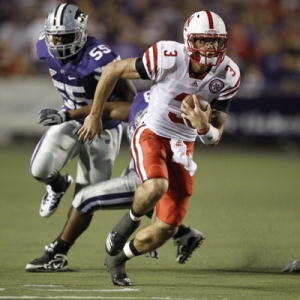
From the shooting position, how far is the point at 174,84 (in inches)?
184

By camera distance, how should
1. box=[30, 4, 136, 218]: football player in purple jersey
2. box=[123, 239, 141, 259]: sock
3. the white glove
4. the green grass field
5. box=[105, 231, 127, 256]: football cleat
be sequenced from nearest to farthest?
the green grass field → box=[123, 239, 141, 259]: sock → box=[105, 231, 127, 256]: football cleat → the white glove → box=[30, 4, 136, 218]: football player in purple jersey

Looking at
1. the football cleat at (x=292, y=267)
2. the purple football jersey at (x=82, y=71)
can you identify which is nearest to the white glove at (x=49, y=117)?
the purple football jersey at (x=82, y=71)

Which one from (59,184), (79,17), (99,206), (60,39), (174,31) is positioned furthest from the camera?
(174,31)

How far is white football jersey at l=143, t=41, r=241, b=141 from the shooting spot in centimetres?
461

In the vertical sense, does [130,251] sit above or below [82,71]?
below

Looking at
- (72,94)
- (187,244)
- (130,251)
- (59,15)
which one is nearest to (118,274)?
(130,251)

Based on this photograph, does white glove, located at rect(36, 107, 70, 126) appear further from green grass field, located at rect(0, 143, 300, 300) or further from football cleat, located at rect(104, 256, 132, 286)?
football cleat, located at rect(104, 256, 132, 286)

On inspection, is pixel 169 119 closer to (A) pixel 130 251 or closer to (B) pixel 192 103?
(B) pixel 192 103

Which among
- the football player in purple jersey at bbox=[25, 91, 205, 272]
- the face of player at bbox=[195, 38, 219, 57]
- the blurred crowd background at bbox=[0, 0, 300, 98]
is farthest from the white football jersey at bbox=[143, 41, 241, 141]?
the blurred crowd background at bbox=[0, 0, 300, 98]

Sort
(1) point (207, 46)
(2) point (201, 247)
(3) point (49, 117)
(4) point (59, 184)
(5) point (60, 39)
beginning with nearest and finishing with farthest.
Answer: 1. (1) point (207, 46)
2. (3) point (49, 117)
3. (5) point (60, 39)
4. (4) point (59, 184)
5. (2) point (201, 247)

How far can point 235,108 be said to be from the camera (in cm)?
1233

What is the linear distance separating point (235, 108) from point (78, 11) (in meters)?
6.97

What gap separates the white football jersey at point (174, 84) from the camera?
4609 mm

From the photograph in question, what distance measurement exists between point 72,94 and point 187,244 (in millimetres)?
1482
